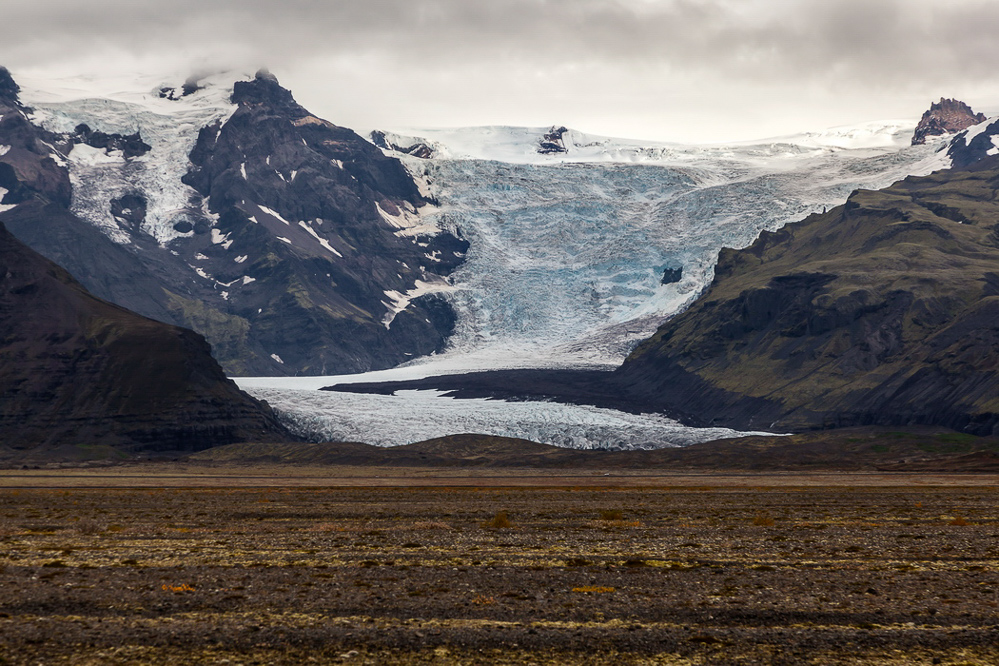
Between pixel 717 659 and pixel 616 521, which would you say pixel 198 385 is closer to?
pixel 616 521

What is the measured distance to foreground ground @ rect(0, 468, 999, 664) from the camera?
21.5 metres

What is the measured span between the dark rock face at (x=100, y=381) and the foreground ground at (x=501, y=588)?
297ft

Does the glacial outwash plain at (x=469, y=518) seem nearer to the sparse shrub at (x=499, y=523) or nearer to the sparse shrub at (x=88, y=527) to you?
the sparse shrub at (x=88, y=527)

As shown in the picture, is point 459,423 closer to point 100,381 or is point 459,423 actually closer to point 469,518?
point 100,381

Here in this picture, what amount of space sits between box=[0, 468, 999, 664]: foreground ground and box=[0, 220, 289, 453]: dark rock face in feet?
297

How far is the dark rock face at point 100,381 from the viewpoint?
13788 centimetres

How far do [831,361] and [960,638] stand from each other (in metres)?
163

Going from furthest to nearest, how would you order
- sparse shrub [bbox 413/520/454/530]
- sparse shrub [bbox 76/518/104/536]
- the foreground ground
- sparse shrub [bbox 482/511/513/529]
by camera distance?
sparse shrub [bbox 482/511/513/529], sparse shrub [bbox 413/520/454/530], sparse shrub [bbox 76/518/104/536], the foreground ground

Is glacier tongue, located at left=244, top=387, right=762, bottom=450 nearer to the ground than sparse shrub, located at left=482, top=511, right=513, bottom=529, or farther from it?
nearer to the ground

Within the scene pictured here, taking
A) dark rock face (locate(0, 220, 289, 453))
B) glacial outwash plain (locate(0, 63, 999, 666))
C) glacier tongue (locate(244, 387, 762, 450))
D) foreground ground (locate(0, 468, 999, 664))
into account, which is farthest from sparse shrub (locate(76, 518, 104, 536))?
glacier tongue (locate(244, 387, 762, 450))

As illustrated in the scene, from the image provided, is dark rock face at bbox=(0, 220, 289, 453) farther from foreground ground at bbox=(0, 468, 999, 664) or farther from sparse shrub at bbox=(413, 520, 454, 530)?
sparse shrub at bbox=(413, 520, 454, 530)

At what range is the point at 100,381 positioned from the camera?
14450cm

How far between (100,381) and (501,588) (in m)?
128

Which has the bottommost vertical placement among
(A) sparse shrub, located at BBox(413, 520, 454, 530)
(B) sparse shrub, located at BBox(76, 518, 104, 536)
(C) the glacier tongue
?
(C) the glacier tongue
